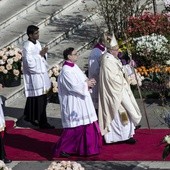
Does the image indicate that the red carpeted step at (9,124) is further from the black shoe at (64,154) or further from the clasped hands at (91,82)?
the clasped hands at (91,82)

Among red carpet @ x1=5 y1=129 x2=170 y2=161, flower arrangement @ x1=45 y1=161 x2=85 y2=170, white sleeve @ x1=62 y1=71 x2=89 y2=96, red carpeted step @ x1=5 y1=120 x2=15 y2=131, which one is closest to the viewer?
flower arrangement @ x1=45 y1=161 x2=85 y2=170

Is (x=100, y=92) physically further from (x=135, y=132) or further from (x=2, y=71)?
(x=2, y=71)

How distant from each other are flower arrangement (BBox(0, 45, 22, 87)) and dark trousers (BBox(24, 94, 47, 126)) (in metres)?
1.43

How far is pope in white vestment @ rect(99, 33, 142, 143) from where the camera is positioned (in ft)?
37.3

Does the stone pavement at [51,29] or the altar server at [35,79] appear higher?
the altar server at [35,79]

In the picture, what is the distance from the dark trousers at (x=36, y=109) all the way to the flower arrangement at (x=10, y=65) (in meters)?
1.43

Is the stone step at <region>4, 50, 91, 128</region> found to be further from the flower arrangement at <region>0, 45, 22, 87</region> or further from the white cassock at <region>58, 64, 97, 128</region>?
the white cassock at <region>58, 64, 97, 128</region>

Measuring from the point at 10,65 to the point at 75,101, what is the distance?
3111 mm

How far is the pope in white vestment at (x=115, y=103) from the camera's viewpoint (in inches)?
448

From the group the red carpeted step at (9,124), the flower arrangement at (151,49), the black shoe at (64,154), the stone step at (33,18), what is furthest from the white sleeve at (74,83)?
the stone step at (33,18)

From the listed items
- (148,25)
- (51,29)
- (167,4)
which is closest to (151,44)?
(148,25)

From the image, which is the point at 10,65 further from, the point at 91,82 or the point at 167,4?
the point at 167,4

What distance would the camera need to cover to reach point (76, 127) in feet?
36.5

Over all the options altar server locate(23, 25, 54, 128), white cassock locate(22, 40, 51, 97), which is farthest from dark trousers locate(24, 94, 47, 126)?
white cassock locate(22, 40, 51, 97)
